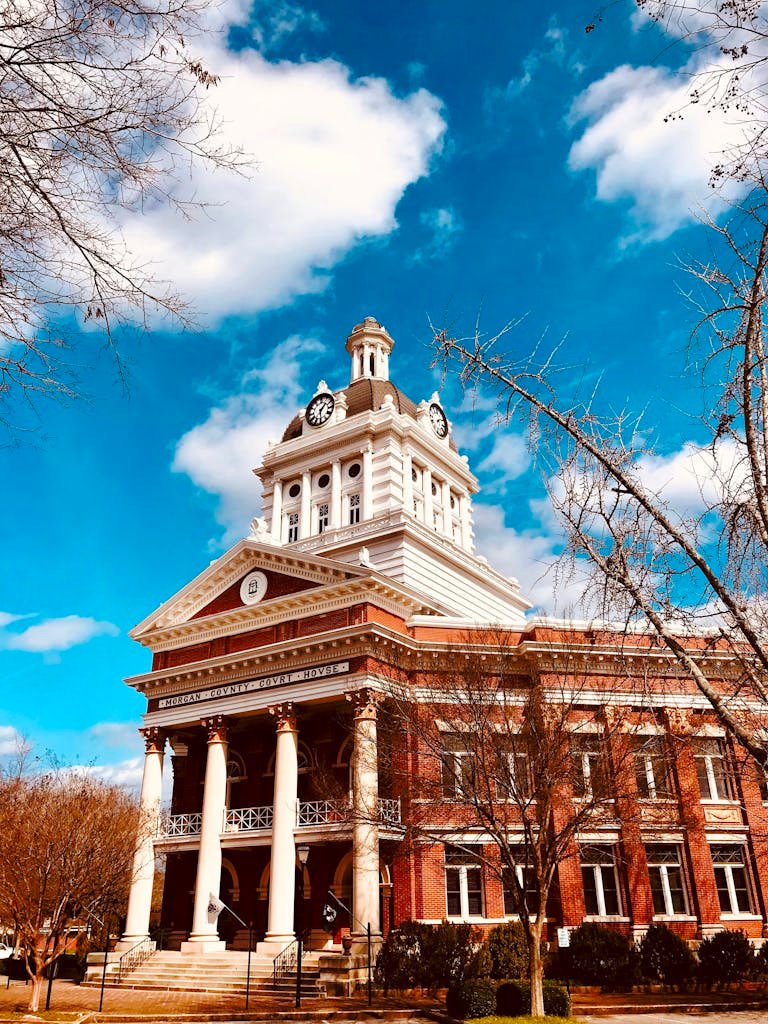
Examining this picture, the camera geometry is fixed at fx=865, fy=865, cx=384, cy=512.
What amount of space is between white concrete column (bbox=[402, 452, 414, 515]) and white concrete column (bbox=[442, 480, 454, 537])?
413 centimetres

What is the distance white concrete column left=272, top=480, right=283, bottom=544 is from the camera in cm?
5344

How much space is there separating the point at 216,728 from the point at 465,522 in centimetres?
2933

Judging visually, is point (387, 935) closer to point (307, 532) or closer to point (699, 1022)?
point (699, 1022)

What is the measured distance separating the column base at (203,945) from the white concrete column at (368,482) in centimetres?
A: 2439

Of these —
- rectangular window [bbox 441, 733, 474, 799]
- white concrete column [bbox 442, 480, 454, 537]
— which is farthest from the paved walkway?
white concrete column [bbox 442, 480, 454, 537]

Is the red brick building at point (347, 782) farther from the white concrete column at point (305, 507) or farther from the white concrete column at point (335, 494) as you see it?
the white concrete column at point (305, 507)

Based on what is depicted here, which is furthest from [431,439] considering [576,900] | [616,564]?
[616,564]

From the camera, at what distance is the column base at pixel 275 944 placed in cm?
2684

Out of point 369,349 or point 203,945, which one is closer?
point 203,945

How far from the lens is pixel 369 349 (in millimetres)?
62625

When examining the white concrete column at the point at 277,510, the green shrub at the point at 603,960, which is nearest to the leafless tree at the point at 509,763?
the green shrub at the point at 603,960

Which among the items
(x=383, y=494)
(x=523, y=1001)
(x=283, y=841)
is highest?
(x=383, y=494)

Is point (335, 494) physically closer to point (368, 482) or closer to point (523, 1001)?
point (368, 482)

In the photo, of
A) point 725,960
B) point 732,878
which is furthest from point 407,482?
point 725,960
